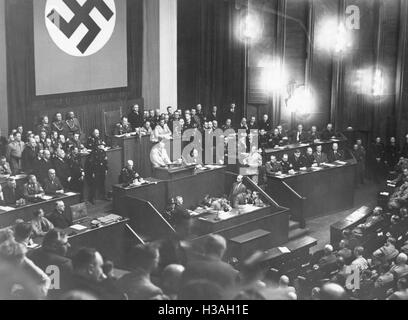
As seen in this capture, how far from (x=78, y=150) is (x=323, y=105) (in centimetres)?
725

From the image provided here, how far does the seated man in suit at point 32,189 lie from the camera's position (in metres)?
10.2

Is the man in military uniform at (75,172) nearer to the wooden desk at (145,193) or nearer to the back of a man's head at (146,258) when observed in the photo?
the wooden desk at (145,193)

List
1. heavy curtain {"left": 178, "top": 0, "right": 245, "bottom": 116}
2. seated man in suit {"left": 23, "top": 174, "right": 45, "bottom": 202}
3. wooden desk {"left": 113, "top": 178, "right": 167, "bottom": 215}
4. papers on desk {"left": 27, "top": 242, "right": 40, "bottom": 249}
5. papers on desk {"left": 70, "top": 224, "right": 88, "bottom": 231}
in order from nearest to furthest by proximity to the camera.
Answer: papers on desk {"left": 27, "top": 242, "right": 40, "bottom": 249} < papers on desk {"left": 70, "top": 224, "right": 88, "bottom": 231} < seated man in suit {"left": 23, "top": 174, "right": 45, "bottom": 202} < wooden desk {"left": 113, "top": 178, "right": 167, "bottom": 215} < heavy curtain {"left": 178, "top": 0, "right": 245, "bottom": 116}

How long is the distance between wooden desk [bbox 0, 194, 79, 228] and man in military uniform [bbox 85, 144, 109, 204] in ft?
4.31

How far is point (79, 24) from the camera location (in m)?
13.1

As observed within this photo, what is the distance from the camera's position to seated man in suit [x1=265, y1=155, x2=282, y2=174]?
42.3 ft

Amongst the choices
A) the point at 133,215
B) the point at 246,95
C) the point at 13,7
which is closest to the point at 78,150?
the point at 133,215

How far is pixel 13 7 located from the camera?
504 inches

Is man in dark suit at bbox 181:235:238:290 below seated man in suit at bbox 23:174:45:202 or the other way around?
the other way around

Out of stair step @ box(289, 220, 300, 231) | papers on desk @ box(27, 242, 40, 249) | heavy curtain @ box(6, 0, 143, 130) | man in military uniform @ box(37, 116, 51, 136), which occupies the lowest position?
stair step @ box(289, 220, 300, 231)

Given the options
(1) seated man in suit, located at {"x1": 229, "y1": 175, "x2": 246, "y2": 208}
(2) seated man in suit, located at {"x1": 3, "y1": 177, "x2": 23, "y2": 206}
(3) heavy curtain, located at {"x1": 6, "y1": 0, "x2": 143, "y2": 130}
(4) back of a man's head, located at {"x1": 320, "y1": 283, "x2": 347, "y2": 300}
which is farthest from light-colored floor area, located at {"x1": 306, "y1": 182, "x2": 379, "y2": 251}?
(4) back of a man's head, located at {"x1": 320, "y1": 283, "x2": 347, "y2": 300}

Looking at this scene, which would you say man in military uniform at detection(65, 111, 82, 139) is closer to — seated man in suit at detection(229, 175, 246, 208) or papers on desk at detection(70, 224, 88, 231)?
seated man in suit at detection(229, 175, 246, 208)

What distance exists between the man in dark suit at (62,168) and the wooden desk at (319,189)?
12.5 ft

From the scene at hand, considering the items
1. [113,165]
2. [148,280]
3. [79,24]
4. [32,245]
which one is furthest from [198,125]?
[148,280]
